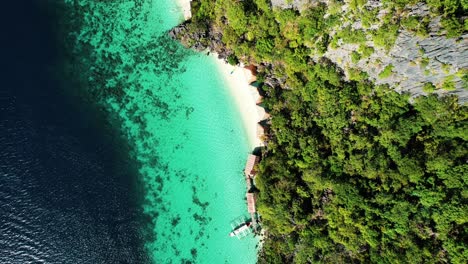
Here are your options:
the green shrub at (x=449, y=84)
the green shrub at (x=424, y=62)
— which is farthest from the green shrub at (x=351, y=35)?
the green shrub at (x=449, y=84)

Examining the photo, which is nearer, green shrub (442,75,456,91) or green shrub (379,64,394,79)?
green shrub (442,75,456,91)

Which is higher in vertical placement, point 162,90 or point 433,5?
point 162,90

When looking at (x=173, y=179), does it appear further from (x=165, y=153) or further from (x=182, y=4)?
(x=182, y=4)

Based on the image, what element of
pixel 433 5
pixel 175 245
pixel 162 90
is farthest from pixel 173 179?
pixel 433 5

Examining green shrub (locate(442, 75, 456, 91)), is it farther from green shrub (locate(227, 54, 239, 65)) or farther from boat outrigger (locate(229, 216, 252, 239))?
boat outrigger (locate(229, 216, 252, 239))

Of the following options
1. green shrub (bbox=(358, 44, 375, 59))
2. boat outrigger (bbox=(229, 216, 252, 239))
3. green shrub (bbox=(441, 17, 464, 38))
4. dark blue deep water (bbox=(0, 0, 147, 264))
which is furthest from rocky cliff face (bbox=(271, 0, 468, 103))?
dark blue deep water (bbox=(0, 0, 147, 264))

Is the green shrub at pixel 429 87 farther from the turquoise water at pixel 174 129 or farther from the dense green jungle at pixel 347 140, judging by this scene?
the turquoise water at pixel 174 129
